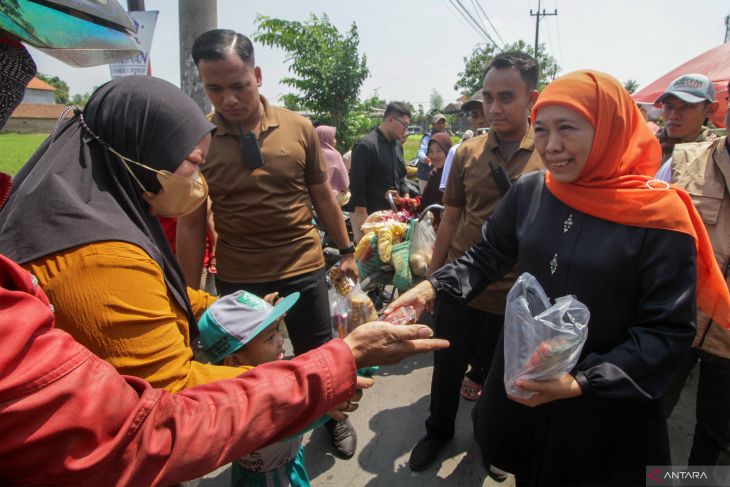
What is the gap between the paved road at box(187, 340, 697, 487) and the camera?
2492 millimetres

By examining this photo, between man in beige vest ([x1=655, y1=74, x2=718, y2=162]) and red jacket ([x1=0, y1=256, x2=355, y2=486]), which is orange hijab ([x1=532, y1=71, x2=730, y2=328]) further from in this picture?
man in beige vest ([x1=655, y1=74, x2=718, y2=162])

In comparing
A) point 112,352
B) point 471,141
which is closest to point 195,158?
point 112,352

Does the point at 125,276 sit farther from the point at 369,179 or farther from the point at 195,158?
the point at 369,179

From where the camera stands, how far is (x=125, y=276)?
41.8 inches

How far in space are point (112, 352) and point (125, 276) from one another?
7.3 inches

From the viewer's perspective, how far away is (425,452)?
2580 millimetres

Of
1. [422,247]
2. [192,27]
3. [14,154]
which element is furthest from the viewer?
[14,154]

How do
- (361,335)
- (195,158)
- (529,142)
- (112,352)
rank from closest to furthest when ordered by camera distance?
1. (112,352)
2. (361,335)
3. (195,158)
4. (529,142)

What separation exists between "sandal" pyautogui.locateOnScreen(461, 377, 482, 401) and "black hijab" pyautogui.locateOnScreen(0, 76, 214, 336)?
2.36 meters

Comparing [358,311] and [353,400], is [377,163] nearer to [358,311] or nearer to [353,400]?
[358,311]

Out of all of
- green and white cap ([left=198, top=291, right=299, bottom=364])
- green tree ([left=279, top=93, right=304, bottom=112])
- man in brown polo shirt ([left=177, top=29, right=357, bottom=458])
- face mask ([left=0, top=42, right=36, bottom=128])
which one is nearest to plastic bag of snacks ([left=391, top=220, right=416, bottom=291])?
man in brown polo shirt ([left=177, top=29, right=357, bottom=458])

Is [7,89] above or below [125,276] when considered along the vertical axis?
above

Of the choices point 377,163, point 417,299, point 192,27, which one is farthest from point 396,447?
point 192,27

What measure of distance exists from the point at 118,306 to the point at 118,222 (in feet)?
0.81
